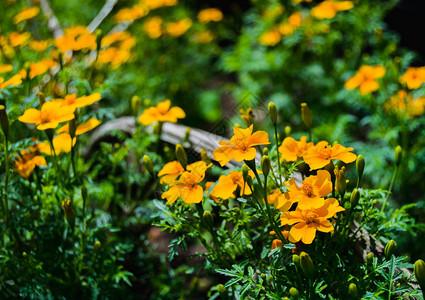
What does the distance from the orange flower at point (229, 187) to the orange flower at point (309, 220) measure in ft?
0.49

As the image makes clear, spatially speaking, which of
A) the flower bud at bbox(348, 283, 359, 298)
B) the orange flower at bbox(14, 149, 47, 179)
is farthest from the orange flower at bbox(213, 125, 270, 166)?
the orange flower at bbox(14, 149, 47, 179)

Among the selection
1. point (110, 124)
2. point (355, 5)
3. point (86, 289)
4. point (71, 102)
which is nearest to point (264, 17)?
point (355, 5)

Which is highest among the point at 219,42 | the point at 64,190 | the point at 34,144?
the point at 34,144

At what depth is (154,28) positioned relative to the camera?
3.33 m

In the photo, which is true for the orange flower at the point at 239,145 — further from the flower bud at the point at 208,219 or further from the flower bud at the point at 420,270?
the flower bud at the point at 420,270

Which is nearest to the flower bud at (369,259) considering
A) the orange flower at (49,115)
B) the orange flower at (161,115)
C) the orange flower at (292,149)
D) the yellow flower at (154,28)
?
the orange flower at (292,149)

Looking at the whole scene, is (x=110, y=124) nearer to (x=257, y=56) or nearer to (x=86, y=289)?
(x=86, y=289)

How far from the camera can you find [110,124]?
7.80ft

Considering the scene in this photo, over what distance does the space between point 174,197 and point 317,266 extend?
432mm

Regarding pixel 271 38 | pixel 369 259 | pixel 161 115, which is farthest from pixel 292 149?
pixel 271 38

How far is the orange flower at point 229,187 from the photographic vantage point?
46.6 inches

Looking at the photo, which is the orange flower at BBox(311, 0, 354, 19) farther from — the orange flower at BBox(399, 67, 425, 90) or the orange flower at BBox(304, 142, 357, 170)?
the orange flower at BBox(304, 142, 357, 170)

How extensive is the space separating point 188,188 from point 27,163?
2.14ft

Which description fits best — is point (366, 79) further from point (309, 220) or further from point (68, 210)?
point (68, 210)
